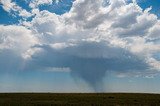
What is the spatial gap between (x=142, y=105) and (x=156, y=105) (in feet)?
8.26

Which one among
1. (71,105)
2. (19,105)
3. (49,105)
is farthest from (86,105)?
(19,105)

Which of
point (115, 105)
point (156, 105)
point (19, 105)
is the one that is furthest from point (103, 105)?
point (19, 105)

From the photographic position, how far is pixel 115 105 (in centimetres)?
5459

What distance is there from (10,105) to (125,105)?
20013mm

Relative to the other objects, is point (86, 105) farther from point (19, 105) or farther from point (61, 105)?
point (19, 105)

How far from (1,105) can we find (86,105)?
1468 cm

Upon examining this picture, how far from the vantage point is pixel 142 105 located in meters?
55.1

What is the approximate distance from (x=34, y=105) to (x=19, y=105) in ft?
A: 8.86

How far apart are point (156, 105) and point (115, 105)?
292 inches

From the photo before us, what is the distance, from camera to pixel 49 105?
55656mm

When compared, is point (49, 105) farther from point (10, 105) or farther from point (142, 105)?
point (142, 105)

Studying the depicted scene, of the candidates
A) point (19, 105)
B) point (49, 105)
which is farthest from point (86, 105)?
point (19, 105)

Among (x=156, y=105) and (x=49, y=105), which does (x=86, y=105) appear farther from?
(x=156, y=105)

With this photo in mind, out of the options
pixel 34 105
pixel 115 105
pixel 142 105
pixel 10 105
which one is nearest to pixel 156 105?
pixel 142 105
